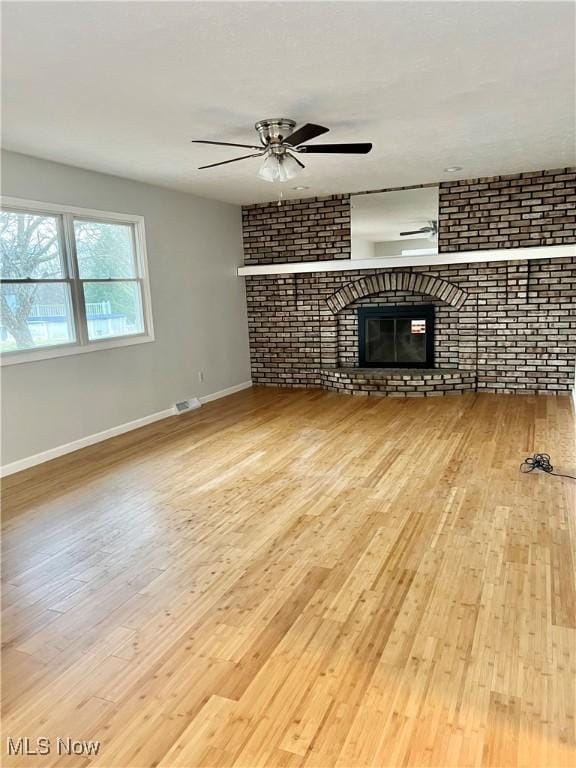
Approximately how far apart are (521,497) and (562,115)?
2749 millimetres

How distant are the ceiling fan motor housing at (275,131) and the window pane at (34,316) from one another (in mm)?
2233

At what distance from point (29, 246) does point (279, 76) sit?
8.69 feet

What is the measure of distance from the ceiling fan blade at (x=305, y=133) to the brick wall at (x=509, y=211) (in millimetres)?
3336

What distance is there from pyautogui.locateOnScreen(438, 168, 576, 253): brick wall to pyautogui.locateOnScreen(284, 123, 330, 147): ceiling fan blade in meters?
3.34

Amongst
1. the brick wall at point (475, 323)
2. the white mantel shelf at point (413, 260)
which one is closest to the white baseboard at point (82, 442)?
the brick wall at point (475, 323)

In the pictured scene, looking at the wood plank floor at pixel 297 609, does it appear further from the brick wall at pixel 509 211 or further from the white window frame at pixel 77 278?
the brick wall at pixel 509 211

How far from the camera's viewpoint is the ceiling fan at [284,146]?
3525 millimetres

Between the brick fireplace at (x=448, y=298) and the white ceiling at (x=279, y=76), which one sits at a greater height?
the white ceiling at (x=279, y=76)

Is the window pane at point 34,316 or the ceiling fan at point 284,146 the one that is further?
the window pane at point 34,316

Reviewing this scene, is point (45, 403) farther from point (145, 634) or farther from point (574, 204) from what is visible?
point (574, 204)

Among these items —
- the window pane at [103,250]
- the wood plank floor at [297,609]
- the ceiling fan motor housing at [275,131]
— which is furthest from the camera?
the window pane at [103,250]

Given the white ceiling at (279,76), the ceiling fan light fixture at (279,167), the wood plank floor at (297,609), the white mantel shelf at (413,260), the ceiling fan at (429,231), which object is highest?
the white ceiling at (279,76)

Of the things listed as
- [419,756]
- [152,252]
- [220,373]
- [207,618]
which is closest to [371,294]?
[220,373]

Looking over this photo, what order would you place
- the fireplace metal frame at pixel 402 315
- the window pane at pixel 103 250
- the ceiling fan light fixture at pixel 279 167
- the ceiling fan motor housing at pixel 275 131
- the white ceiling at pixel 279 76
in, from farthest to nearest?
the fireplace metal frame at pixel 402 315 < the window pane at pixel 103 250 < the ceiling fan light fixture at pixel 279 167 < the ceiling fan motor housing at pixel 275 131 < the white ceiling at pixel 279 76
